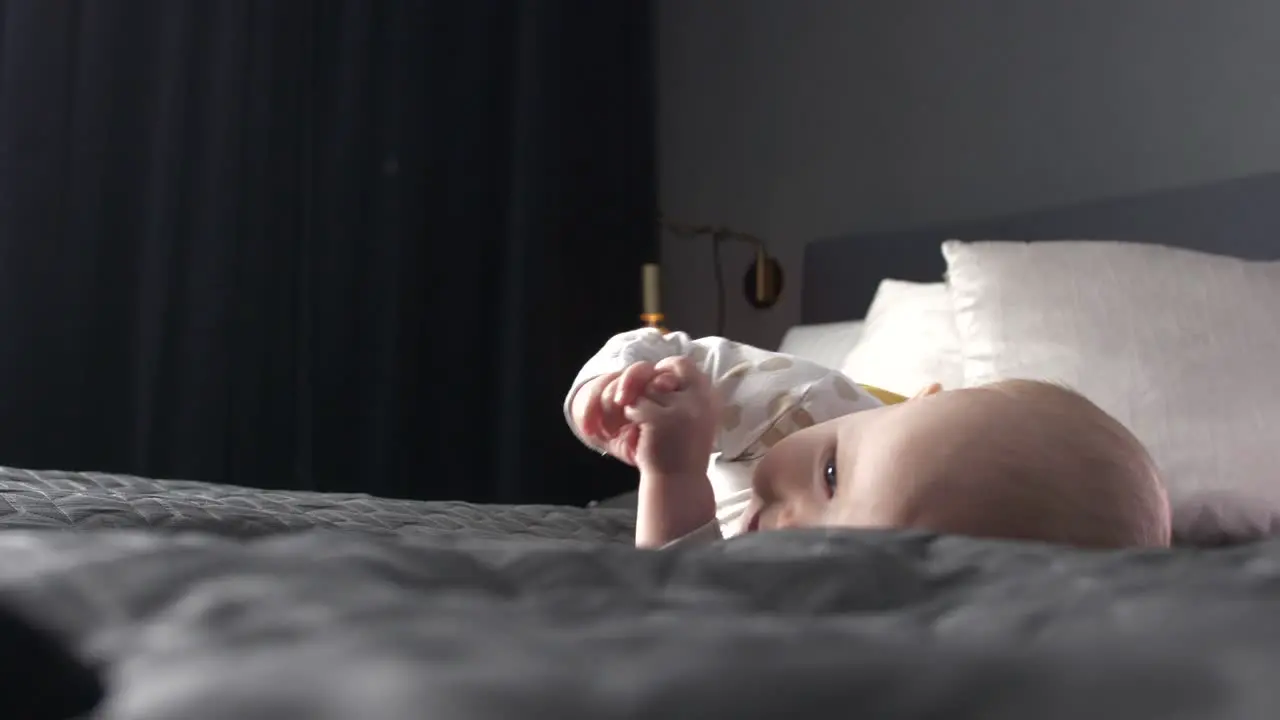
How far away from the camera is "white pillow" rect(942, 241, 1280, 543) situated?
1340 millimetres

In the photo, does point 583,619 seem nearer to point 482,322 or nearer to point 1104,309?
point 1104,309

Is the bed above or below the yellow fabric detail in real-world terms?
below

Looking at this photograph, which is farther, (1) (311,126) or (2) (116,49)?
(1) (311,126)

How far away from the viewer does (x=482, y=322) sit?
2.91 metres

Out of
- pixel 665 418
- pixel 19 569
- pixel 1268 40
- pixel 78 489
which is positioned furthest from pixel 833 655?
pixel 1268 40

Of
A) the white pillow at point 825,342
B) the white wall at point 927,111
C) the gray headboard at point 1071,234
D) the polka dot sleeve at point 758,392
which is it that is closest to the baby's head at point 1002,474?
the polka dot sleeve at point 758,392

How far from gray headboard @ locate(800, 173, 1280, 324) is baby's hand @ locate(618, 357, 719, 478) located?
4.53 feet

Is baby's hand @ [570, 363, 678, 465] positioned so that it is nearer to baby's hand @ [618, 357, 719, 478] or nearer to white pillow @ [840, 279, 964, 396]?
baby's hand @ [618, 357, 719, 478]

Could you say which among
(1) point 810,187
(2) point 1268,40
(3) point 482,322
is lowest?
(3) point 482,322

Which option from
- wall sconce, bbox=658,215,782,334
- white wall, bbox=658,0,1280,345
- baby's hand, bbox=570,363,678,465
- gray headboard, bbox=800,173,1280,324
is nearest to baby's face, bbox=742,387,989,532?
baby's hand, bbox=570,363,678,465

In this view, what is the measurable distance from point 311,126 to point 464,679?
251cm

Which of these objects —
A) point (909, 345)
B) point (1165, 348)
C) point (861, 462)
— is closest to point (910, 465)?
point (861, 462)

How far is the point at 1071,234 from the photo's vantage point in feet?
7.25

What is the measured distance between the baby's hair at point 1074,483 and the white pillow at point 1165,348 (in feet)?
1.80
